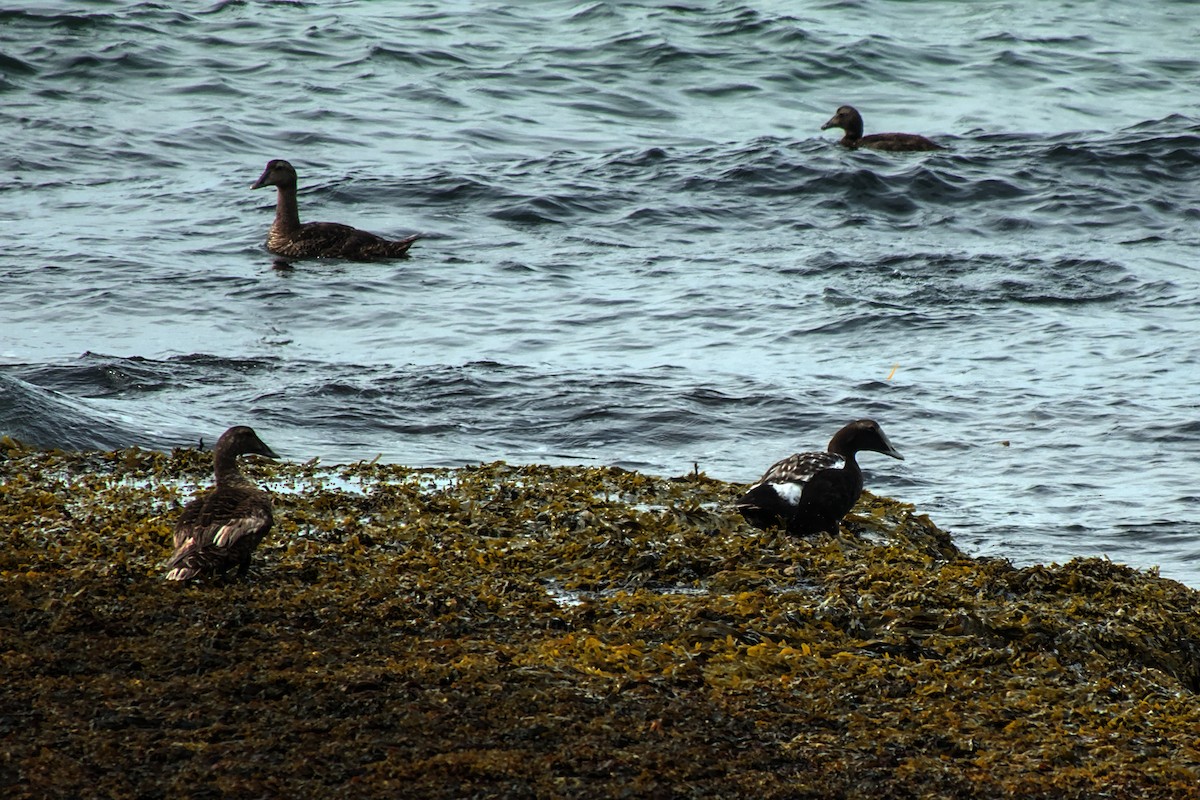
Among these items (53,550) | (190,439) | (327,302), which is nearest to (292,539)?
(53,550)

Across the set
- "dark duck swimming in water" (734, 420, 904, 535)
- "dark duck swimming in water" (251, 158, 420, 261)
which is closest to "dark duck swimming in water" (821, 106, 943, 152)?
"dark duck swimming in water" (251, 158, 420, 261)

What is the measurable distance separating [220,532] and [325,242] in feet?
32.2

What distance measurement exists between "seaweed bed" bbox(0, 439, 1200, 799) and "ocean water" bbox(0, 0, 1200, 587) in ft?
6.80

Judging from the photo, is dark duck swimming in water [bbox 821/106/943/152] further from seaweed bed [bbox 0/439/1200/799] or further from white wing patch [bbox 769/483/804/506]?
white wing patch [bbox 769/483/804/506]

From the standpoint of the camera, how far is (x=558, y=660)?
424 centimetres

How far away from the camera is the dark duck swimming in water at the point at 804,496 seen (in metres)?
6.21

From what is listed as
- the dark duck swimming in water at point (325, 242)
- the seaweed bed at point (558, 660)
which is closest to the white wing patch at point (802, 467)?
the seaweed bed at point (558, 660)

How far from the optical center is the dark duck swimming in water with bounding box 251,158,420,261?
46.8ft

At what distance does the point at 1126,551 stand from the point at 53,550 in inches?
214

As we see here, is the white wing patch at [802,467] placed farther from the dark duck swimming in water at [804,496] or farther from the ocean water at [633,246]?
the ocean water at [633,246]

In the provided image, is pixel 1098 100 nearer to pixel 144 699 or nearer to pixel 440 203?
pixel 440 203

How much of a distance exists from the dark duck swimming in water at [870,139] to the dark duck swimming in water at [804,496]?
12967mm

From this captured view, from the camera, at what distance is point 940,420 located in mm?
9750

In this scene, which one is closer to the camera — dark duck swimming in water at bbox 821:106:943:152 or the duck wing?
the duck wing
